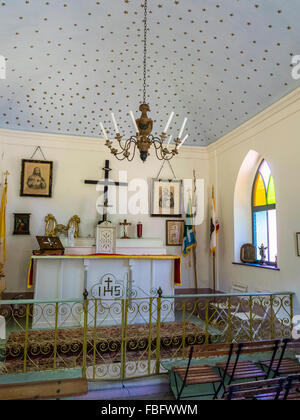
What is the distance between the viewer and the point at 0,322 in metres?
5.54

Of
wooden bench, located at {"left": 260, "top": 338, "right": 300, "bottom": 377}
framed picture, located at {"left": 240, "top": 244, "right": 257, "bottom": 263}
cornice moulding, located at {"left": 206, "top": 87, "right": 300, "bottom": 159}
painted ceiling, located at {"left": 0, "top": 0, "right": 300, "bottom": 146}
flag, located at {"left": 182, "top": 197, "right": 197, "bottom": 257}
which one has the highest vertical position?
painted ceiling, located at {"left": 0, "top": 0, "right": 300, "bottom": 146}

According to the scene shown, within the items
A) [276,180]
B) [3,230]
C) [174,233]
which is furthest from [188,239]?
[3,230]

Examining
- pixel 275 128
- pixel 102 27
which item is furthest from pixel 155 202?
pixel 102 27

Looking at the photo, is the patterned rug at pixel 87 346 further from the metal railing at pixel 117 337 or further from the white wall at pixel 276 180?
the white wall at pixel 276 180

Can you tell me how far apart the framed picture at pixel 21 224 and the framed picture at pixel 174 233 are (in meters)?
3.67

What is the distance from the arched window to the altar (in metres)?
2.22

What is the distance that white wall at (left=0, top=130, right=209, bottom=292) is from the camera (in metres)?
7.76

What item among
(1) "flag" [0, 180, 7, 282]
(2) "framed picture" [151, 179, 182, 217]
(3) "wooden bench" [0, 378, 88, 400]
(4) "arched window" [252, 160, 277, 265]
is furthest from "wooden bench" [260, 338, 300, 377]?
(1) "flag" [0, 180, 7, 282]

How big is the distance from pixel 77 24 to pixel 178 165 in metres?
4.53

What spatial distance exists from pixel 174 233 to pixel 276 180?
3.36m

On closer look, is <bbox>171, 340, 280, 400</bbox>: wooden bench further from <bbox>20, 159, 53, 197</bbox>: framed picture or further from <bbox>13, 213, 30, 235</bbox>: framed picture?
<bbox>20, 159, 53, 197</bbox>: framed picture

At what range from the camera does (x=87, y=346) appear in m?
5.02
